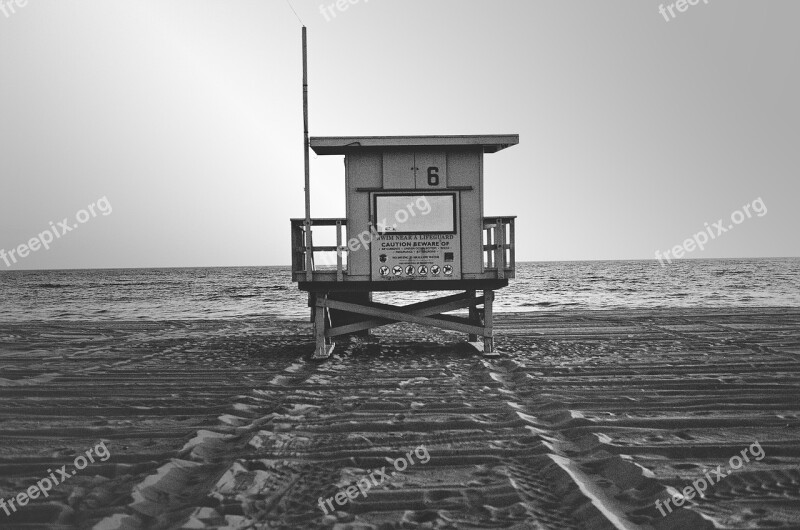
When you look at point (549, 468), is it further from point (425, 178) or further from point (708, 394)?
point (425, 178)

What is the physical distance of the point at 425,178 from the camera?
11.4m

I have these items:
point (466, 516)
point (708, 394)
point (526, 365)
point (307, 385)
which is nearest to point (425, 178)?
point (526, 365)

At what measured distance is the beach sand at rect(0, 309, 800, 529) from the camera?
412 cm

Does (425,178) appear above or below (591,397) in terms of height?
above

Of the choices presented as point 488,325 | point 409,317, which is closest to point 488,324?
point 488,325

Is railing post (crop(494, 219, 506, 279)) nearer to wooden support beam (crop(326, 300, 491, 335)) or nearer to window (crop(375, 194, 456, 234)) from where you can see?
window (crop(375, 194, 456, 234))

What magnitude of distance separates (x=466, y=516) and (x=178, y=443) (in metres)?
3.14

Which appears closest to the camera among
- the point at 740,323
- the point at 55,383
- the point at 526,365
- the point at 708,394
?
the point at 708,394
